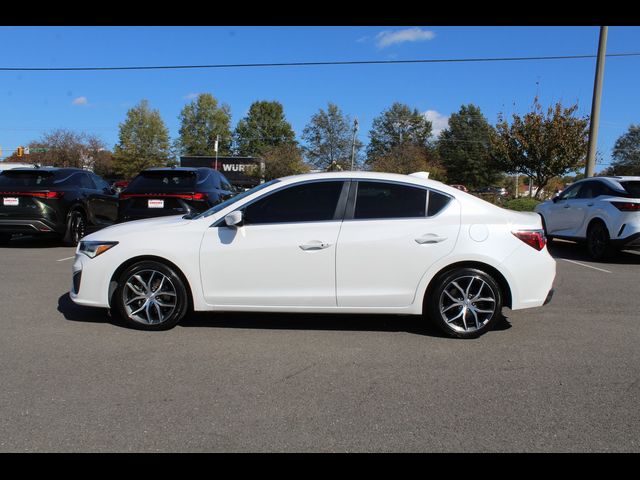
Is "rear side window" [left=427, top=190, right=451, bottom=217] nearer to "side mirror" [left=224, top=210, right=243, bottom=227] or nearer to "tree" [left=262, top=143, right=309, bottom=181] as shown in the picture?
"side mirror" [left=224, top=210, right=243, bottom=227]

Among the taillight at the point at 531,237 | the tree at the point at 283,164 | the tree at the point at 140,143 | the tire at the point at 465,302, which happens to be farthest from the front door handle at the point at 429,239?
the tree at the point at 140,143

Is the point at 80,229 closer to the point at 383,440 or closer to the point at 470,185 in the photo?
the point at 383,440

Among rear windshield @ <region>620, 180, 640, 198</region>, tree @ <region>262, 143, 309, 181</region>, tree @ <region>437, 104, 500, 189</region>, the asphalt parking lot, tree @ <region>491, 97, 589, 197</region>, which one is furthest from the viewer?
tree @ <region>437, 104, 500, 189</region>

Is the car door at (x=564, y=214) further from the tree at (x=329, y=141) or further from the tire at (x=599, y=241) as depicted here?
the tree at (x=329, y=141)

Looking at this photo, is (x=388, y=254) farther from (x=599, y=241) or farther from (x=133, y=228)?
(x=599, y=241)

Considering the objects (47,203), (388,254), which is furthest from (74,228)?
(388,254)

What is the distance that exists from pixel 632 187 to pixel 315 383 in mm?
8488

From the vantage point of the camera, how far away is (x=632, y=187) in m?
9.67

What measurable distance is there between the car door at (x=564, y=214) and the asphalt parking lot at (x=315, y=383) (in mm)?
5414

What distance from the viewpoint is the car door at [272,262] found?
15.9 feet

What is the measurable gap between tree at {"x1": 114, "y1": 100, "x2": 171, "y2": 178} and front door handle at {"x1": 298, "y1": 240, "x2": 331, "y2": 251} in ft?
221

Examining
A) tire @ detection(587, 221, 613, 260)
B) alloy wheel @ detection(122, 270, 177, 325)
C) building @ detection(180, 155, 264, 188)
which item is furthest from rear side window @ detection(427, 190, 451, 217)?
building @ detection(180, 155, 264, 188)

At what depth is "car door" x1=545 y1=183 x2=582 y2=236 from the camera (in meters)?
10.9

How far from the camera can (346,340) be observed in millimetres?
4879
